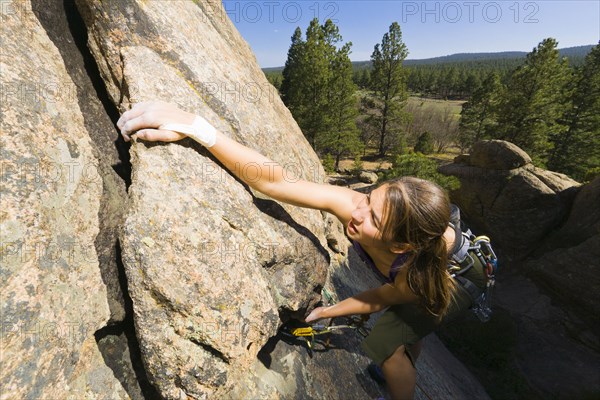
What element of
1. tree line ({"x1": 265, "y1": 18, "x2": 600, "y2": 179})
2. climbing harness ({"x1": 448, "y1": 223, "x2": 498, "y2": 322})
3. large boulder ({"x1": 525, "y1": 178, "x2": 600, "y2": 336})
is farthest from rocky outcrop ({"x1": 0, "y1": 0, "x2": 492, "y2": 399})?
tree line ({"x1": 265, "y1": 18, "x2": 600, "y2": 179})

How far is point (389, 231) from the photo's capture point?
2.74 metres

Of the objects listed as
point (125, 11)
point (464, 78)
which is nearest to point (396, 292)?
point (125, 11)

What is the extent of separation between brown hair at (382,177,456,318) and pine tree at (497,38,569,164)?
79.1 ft

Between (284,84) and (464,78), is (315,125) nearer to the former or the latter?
(284,84)

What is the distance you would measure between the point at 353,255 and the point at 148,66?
4.93 m

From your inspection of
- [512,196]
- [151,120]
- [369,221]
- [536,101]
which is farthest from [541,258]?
[151,120]

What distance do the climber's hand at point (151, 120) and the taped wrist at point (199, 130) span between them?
1.5 inches

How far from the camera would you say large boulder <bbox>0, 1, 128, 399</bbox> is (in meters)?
2.15

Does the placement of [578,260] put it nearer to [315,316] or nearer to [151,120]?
[315,316]

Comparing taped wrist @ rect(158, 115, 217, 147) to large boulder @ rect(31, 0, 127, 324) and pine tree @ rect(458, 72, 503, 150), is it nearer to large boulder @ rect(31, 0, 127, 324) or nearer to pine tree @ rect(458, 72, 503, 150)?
large boulder @ rect(31, 0, 127, 324)

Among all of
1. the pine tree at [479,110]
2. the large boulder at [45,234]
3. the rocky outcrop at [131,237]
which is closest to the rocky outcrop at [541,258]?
the rocky outcrop at [131,237]

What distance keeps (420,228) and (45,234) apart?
3.06m

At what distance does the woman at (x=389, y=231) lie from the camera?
268 cm

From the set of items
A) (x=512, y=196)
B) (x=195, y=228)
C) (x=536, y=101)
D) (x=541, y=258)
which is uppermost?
(x=195, y=228)
